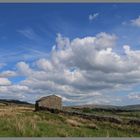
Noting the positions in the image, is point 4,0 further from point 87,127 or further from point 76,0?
point 87,127

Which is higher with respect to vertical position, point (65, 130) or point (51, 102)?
point (51, 102)

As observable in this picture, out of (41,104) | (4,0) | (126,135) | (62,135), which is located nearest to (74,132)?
(62,135)

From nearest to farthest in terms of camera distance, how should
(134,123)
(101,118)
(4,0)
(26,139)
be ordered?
(26,139) → (4,0) → (134,123) → (101,118)

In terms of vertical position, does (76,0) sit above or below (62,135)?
above

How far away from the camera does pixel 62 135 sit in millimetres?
10812

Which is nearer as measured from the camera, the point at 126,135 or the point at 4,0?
the point at 4,0

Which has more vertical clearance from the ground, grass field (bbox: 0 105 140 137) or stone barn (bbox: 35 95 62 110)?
stone barn (bbox: 35 95 62 110)

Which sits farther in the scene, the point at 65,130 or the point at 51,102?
the point at 51,102

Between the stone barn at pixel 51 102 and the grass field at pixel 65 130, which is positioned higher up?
the stone barn at pixel 51 102

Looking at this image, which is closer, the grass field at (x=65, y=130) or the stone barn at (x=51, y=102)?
the grass field at (x=65, y=130)

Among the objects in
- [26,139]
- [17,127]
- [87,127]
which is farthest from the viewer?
[87,127]

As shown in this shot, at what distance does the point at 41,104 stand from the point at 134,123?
1285 cm

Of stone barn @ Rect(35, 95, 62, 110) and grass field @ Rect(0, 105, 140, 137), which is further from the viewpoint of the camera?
stone barn @ Rect(35, 95, 62, 110)

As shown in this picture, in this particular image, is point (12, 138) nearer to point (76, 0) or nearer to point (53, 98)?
point (76, 0)
